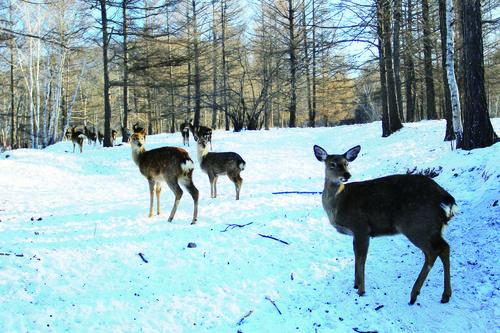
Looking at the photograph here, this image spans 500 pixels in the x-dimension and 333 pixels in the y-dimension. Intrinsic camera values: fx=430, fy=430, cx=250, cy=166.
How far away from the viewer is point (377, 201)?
5109 mm

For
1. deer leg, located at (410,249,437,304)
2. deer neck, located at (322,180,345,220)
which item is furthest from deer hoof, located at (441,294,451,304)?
deer neck, located at (322,180,345,220)

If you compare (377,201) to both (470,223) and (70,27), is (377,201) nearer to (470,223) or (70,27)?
(470,223)

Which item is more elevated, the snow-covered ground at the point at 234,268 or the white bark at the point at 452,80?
the white bark at the point at 452,80

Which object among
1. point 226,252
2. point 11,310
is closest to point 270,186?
point 226,252

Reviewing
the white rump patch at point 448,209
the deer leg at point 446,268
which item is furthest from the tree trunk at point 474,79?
the deer leg at point 446,268

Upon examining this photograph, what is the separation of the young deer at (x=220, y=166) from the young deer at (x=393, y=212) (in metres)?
5.25

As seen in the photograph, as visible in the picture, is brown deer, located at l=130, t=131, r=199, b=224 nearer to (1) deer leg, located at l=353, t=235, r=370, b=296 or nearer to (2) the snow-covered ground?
(2) the snow-covered ground

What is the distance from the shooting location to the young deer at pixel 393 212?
4672 millimetres

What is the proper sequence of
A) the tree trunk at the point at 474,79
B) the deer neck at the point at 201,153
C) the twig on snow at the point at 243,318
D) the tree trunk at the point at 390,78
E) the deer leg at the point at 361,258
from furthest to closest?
the tree trunk at the point at 390,78, the deer neck at the point at 201,153, the tree trunk at the point at 474,79, the deer leg at the point at 361,258, the twig on snow at the point at 243,318

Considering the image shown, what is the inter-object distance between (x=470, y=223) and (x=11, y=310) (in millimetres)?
6124

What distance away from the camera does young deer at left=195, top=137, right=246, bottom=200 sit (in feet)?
36.1

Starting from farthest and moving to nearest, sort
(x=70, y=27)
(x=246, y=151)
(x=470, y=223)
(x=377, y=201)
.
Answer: (x=70, y=27) → (x=246, y=151) → (x=470, y=223) → (x=377, y=201)

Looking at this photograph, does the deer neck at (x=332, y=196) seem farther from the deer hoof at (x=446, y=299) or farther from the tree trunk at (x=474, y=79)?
the tree trunk at (x=474, y=79)

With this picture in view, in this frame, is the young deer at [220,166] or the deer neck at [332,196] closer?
the deer neck at [332,196]
